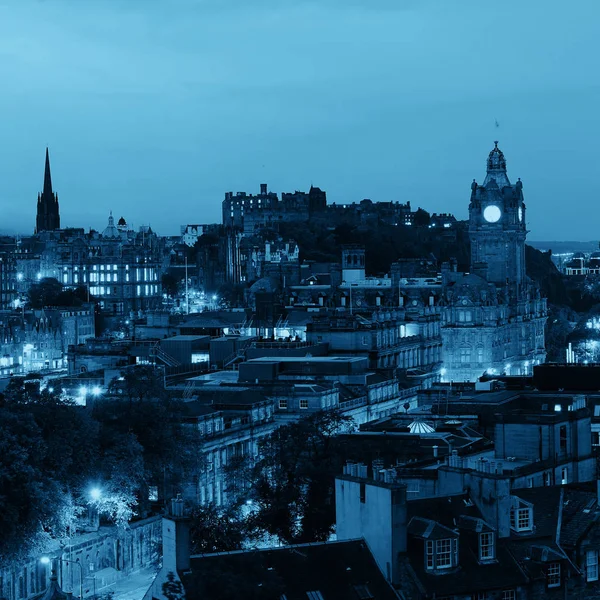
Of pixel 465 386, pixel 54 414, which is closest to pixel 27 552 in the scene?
pixel 54 414

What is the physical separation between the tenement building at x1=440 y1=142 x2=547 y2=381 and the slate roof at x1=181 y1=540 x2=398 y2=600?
329ft

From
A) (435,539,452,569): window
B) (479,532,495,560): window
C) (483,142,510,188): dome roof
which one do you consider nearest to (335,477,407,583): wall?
(435,539,452,569): window

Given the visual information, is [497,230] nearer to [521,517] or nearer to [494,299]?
[494,299]

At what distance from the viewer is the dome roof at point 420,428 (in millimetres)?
72375

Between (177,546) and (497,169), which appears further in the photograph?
(497,169)

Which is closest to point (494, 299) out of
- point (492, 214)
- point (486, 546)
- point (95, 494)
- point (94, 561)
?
point (492, 214)

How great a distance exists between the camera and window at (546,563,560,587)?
45.9m

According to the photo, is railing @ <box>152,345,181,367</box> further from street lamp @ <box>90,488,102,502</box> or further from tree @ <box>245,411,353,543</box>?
street lamp @ <box>90,488,102,502</box>

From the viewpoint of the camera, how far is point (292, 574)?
1706 inches

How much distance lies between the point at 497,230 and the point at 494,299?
48.0 ft

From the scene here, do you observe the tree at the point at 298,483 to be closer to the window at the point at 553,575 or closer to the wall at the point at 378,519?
the wall at the point at 378,519

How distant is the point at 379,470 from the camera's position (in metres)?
48.6

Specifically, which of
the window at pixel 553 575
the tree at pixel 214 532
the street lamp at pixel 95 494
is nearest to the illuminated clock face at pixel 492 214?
the street lamp at pixel 95 494

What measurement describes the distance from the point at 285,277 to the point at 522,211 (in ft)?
87.7
